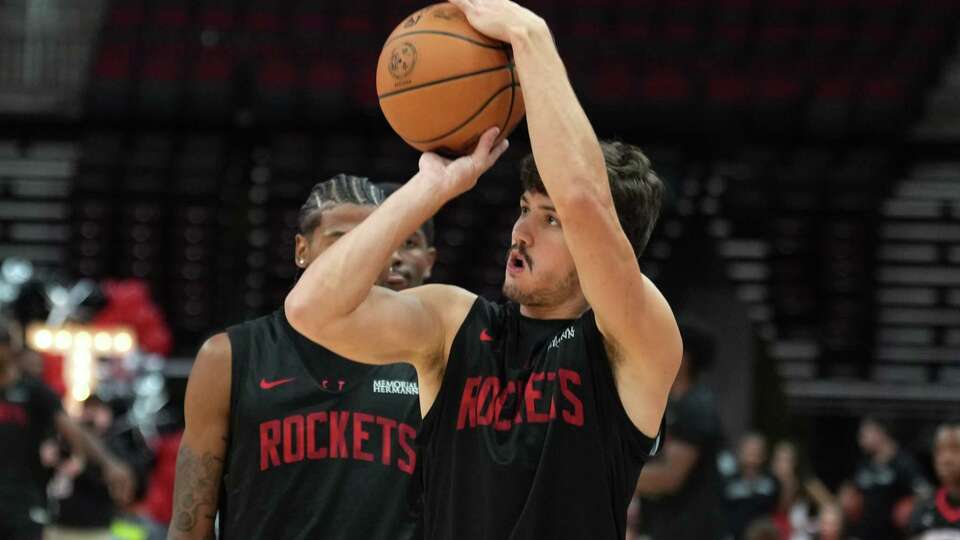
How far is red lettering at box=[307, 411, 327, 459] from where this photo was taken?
12.1ft

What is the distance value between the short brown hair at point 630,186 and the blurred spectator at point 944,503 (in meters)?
4.61

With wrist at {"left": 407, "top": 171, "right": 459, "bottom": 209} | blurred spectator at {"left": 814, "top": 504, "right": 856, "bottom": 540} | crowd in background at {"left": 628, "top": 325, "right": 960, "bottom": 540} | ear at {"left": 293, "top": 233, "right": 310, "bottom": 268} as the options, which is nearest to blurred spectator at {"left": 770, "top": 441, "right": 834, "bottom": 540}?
crowd in background at {"left": 628, "top": 325, "right": 960, "bottom": 540}

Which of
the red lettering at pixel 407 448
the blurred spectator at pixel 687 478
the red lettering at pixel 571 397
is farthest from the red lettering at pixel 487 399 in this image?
the blurred spectator at pixel 687 478

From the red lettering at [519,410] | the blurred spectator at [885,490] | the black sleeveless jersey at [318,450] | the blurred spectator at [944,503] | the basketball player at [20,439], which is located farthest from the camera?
the blurred spectator at [885,490]

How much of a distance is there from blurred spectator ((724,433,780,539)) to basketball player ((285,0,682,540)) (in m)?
8.42

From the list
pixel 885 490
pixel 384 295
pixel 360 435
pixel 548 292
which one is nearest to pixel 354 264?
pixel 384 295

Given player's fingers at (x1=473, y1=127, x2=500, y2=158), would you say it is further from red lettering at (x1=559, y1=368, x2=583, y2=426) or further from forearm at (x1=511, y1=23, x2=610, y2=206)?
red lettering at (x1=559, y1=368, x2=583, y2=426)

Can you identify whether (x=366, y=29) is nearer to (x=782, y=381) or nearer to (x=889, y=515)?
(x=782, y=381)

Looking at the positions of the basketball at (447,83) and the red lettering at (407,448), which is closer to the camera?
the basketball at (447,83)

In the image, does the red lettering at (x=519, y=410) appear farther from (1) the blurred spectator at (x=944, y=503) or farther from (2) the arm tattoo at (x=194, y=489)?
(1) the blurred spectator at (x=944, y=503)

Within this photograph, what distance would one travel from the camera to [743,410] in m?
15.8

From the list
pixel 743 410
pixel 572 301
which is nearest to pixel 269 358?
pixel 572 301

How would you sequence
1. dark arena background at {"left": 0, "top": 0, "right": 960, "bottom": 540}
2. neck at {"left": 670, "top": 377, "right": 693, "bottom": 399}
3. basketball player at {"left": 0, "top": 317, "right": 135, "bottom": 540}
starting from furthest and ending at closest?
dark arena background at {"left": 0, "top": 0, "right": 960, "bottom": 540}
neck at {"left": 670, "top": 377, "right": 693, "bottom": 399}
basketball player at {"left": 0, "top": 317, "right": 135, "bottom": 540}

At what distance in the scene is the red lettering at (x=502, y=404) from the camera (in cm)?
295
